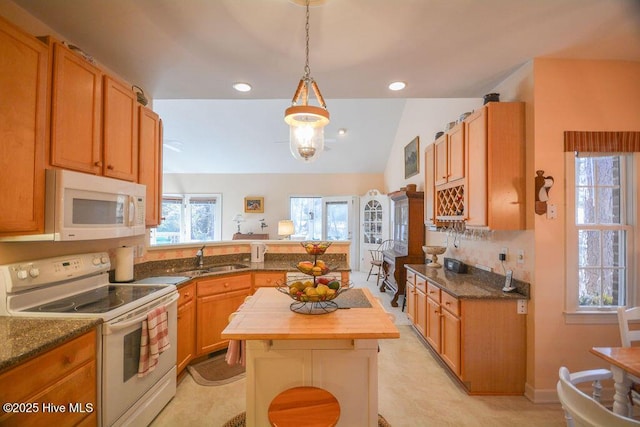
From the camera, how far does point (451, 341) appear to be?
2.40 metres

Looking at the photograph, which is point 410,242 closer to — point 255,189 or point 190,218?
point 255,189

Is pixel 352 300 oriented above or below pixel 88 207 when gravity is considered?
below

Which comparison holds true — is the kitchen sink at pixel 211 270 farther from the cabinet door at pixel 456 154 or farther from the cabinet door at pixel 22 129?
the cabinet door at pixel 456 154

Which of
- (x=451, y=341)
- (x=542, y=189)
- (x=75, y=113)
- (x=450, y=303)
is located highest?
(x=75, y=113)

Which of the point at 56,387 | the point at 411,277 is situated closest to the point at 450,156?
the point at 411,277

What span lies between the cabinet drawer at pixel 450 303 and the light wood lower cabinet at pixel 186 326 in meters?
2.35

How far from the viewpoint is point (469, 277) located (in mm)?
2875

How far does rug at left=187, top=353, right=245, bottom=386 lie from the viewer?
2441 mm

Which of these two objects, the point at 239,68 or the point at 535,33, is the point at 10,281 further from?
the point at 535,33

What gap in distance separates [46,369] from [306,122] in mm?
1746

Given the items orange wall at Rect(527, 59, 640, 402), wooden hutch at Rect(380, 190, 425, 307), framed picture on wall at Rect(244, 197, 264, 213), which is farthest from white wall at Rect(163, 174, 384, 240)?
orange wall at Rect(527, 59, 640, 402)

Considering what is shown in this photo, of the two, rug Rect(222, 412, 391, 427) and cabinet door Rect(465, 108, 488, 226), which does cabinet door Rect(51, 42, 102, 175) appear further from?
cabinet door Rect(465, 108, 488, 226)

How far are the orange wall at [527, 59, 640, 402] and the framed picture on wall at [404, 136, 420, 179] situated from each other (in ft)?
8.56

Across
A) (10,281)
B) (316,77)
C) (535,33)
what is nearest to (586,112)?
(535,33)
